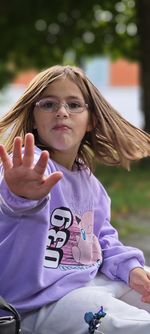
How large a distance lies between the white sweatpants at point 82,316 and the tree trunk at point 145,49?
430 inches

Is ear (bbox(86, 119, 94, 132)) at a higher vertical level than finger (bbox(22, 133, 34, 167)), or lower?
lower

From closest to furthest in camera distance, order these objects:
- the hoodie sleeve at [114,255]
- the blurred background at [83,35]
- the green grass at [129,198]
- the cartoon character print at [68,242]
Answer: the cartoon character print at [68,242]
the hoodie sleeve at [114,255]
the green grass at [129,198]
the blurred background at [83,35]

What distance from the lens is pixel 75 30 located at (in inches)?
608

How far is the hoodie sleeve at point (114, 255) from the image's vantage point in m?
2.28

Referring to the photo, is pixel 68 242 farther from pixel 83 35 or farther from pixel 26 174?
pixel 83 35

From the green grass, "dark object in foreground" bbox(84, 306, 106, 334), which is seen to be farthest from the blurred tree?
"dark object in foreground" bbox(84, 306, 106, 334)

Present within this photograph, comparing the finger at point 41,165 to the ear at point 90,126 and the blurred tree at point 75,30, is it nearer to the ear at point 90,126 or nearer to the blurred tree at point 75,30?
the ear at point 90,126

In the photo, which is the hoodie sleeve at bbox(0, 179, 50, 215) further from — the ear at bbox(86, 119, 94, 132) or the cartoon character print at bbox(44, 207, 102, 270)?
the ear at bbox(86, 119, 94, 132)

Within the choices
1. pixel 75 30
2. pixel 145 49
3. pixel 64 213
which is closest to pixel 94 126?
pixel 64 213

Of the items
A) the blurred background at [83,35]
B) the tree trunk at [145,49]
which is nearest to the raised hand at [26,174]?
the blurred background at [83,35]

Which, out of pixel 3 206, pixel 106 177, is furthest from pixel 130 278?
pixel 106 177

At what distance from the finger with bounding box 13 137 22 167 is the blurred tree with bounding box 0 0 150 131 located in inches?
442

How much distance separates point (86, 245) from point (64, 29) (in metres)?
13.7

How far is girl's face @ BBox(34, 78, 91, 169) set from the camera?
209 centimetres
